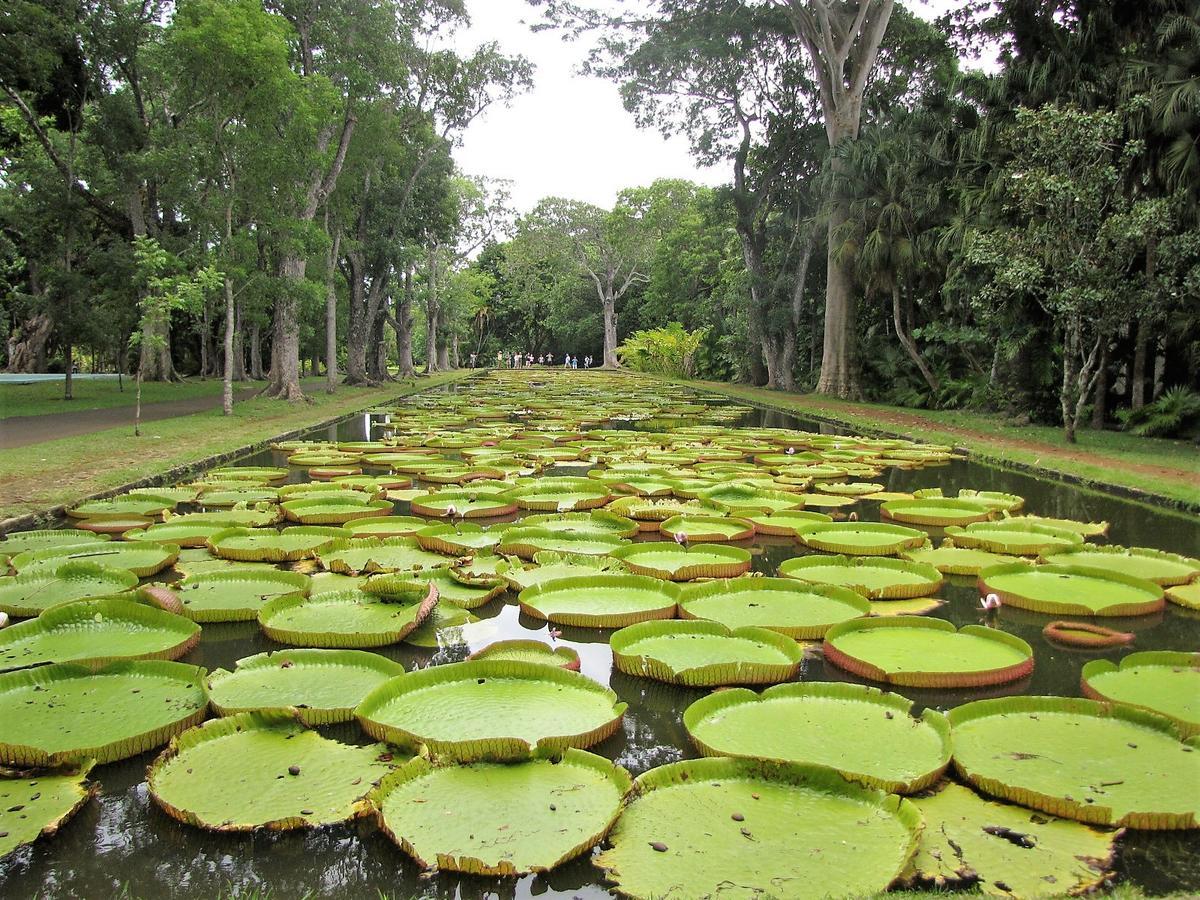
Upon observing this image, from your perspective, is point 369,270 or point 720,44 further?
point 369,270

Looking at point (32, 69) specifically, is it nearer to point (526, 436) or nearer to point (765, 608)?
point (526, 436)

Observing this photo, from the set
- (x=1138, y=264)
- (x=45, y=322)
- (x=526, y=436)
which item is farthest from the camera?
(x=45, y=322)

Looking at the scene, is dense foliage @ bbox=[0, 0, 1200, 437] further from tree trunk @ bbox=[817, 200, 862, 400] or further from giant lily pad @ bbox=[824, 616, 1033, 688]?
giant lily pad @ bbox=[824, 616, 1033, 688]

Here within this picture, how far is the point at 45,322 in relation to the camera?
25.0 m

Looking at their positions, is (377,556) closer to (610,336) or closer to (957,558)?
(957,558)

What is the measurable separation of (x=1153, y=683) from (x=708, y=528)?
323cm

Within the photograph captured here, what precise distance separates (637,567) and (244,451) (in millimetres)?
7526

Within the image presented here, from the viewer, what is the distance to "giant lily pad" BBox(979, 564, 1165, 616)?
4.30 meters

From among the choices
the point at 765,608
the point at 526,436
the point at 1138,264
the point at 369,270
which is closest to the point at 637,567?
the point at 765,608

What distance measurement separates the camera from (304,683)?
3.24m

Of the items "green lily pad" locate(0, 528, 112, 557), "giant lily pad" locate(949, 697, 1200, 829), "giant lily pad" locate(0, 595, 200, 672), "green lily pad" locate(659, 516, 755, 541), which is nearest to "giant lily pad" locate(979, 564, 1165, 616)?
"giant lily pad" locate(949, 697, 1200, 829)

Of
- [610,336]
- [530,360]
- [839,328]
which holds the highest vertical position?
[610,336]

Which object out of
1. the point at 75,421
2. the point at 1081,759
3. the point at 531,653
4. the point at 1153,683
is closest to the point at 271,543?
the point at 531,653

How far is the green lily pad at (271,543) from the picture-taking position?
5172 mm
